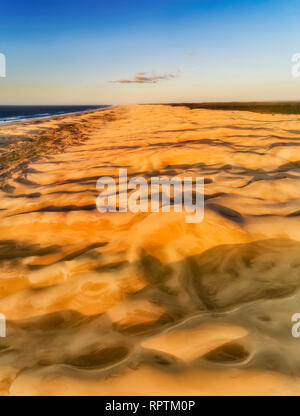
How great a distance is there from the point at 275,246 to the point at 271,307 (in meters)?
0.64

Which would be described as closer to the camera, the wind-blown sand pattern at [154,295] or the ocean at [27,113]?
the wind-blown sand pattern at [154,295]

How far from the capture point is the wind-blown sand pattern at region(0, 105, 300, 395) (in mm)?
989

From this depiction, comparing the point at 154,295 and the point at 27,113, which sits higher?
the point at 27,113

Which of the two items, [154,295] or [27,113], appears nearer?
[154,295]

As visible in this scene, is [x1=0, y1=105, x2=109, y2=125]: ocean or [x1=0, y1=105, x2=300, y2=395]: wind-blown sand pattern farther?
[x1=0, y1=105, x2=109, y2=125]: ocean

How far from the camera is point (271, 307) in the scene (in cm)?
134

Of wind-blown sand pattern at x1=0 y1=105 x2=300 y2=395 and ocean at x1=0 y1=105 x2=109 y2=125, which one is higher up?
ocean at x1=0 y1=105 x2=109 y2=125

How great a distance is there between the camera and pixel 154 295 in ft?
5.04

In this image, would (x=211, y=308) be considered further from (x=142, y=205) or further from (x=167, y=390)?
(x=142, y=205)

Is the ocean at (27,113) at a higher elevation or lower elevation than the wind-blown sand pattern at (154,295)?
higher

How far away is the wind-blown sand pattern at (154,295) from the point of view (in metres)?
0.99

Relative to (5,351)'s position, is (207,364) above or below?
above
